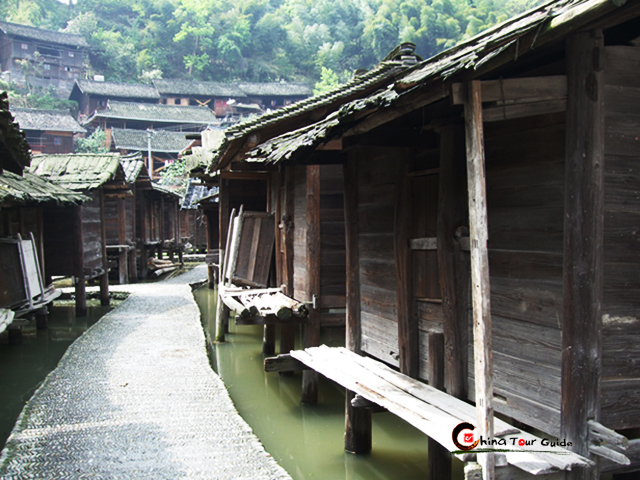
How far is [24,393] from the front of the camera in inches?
287

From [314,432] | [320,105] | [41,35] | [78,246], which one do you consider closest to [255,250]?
[320,105]

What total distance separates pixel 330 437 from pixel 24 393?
4.14m

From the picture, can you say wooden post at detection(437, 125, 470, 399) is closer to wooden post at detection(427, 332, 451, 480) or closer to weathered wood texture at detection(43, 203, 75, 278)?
wooden post at detection(427, 332, 451, 480)

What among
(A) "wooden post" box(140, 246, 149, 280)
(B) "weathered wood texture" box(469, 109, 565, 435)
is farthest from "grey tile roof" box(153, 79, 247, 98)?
(B) "weathered wood texture" box(469, 109, 565, 435)

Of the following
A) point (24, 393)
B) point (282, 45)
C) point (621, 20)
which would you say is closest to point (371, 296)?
point (621, 20)

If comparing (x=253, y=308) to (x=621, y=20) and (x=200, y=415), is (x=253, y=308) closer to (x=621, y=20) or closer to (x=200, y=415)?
(x=200, y=415)

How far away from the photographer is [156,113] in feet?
142

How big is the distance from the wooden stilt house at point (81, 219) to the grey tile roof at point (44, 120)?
23.3 m

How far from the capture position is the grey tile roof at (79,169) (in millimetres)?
12828

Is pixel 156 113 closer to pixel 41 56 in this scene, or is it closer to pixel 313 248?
pixel 41 56

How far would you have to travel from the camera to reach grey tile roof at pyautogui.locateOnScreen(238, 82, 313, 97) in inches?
2019

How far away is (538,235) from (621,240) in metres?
0.43

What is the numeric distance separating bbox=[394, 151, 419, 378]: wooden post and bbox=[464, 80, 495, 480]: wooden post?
1.77 m

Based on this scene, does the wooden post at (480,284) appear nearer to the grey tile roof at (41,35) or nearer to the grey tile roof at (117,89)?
the grey tile roof at (117,89)
